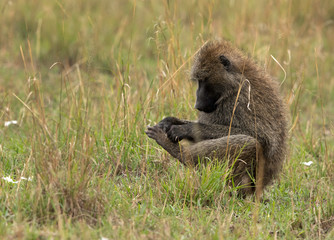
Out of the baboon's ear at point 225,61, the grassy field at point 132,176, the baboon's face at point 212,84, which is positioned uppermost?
the baboon's ear at point 225,61

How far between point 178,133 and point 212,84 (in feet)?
1.62

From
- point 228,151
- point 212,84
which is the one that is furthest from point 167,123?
point 228,151

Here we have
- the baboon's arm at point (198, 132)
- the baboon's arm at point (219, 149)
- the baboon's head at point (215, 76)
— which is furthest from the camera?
the baboon's head at point (215, 76)

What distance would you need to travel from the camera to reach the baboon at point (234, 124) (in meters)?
4.12

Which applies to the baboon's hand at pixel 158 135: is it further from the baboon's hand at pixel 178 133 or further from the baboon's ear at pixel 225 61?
the baboon's ear at pixel 225 61

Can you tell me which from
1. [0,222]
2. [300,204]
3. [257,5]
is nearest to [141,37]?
[257,5]

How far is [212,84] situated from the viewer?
440 cm

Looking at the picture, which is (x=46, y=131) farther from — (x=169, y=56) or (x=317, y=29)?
(x=317, y=29)

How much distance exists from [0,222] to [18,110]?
303 cm

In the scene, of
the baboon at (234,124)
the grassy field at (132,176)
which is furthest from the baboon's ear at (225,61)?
the grassy field at (132,176)

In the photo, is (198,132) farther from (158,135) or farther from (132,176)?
(132,176)

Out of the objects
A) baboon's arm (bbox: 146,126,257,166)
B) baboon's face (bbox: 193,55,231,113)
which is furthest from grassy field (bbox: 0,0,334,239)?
baboon's face (bbox: 193,55,231,113)

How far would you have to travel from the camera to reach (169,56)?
5.16m

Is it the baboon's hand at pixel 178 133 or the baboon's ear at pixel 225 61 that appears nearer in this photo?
the baboon's hand at pixel 178 133
